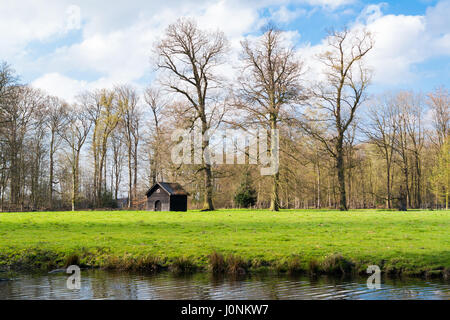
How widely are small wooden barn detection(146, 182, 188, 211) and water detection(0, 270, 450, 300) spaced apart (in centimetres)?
2981

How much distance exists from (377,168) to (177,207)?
3271 cm

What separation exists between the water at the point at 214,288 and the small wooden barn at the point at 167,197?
97.8ft

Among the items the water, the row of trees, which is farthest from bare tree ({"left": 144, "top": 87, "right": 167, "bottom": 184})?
the water

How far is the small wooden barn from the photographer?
138 feet

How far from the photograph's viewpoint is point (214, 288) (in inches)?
405

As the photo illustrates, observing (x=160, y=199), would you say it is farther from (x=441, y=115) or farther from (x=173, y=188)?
(x=441, y=115)

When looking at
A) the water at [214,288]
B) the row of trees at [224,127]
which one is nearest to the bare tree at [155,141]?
the row of trees at [224,127]

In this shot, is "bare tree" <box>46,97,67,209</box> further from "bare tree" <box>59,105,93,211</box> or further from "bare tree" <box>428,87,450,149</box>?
"bare tree" <box>428,87,450,149</box>

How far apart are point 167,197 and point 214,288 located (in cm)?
3233

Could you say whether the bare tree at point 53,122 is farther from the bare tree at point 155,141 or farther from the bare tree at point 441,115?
the bare tree at point 441,115

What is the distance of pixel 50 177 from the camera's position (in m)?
51.5
